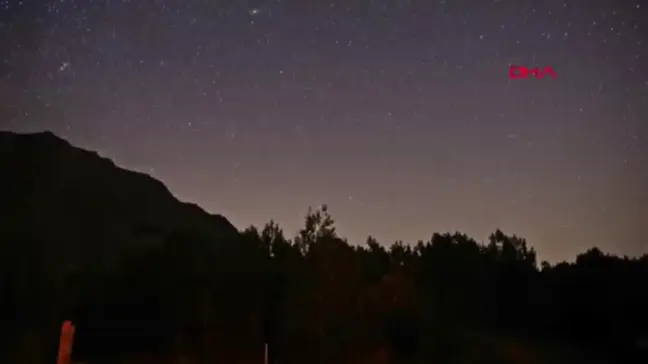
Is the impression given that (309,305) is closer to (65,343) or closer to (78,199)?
(65,343)

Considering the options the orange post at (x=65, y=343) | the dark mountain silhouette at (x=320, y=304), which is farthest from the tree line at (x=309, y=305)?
the orange post at (x=65, y=343)

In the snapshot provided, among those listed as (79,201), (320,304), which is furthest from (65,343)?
(79,201)

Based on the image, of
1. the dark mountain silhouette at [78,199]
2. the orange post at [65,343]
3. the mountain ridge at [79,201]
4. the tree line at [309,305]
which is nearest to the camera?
the orange post at [65,343]

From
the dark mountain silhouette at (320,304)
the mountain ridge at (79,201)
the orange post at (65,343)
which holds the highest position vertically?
the mountain ridge at (79,201)

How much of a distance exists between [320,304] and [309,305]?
0.43 meters

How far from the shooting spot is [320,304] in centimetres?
2259

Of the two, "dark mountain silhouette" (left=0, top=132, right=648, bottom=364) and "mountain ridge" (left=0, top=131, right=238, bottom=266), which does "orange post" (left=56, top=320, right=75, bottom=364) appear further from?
"mountain ridge" (left=0, top=131, right=238, bottom=266)

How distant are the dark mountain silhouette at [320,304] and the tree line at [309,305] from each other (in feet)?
0.20

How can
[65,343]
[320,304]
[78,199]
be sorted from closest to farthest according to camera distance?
[65,343]
[320,304]
[78,199]

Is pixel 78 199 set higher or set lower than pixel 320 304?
higher

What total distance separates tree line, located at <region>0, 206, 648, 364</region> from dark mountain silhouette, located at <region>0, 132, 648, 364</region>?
0.20ft

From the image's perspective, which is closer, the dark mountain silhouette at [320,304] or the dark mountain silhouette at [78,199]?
the dark mountain silhouette at [320,304]

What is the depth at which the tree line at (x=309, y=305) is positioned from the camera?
23.0 meters

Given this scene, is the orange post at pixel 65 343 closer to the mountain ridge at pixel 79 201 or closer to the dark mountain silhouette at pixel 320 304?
the dark mountain silhouette at pixel 320 304
